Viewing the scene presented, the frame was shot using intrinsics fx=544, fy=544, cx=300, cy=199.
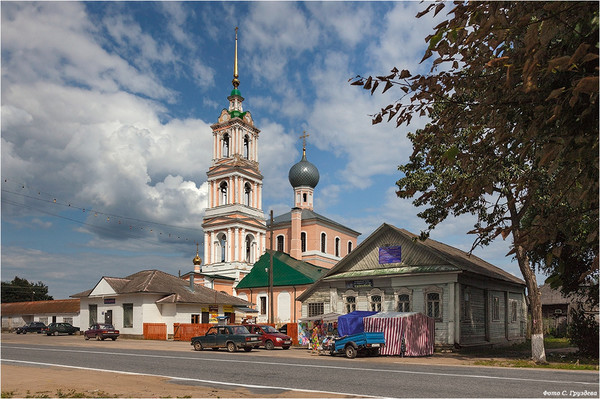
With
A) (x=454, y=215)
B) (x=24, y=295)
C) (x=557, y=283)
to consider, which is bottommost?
(x=24, y=295)

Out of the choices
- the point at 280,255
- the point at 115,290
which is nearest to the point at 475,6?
the point at 115,290

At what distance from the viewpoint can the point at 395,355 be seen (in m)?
27.0

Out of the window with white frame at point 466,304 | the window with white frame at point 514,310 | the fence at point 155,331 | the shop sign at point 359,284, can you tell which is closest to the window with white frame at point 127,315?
the fence at point 155,331

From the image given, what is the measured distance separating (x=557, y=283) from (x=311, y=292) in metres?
31.5

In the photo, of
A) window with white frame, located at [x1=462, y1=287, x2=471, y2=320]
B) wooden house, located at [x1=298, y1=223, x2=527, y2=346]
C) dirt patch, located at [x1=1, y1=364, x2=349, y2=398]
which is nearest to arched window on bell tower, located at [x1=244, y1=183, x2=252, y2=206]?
wooden house, located at [x1=298, y1=223, x2=527, y2=346]

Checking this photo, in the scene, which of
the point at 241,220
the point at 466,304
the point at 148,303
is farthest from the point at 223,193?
the point at 466,304

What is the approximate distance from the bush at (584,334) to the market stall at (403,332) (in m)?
6.99

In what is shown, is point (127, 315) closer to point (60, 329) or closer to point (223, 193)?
point (60, 329)

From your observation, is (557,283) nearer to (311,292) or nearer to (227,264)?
(311,292)

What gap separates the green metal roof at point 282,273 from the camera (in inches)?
2223

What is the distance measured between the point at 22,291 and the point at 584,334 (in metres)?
94.7

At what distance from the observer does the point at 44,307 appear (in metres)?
65.6

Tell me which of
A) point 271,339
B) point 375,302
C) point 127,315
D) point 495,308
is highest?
point 375,302

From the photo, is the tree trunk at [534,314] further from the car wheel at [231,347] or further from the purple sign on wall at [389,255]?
the car wheel at [231,347]
